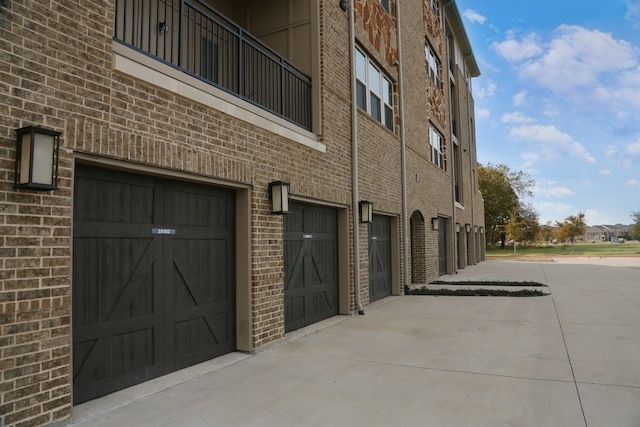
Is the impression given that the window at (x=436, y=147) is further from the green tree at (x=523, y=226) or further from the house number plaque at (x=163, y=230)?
the green tree at (x=523, y=226)

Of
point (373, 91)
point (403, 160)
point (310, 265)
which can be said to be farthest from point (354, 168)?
point (403, 160)

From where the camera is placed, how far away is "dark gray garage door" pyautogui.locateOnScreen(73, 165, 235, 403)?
13.3 feet

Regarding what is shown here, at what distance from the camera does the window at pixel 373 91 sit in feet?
32.7

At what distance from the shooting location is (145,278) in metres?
4.62

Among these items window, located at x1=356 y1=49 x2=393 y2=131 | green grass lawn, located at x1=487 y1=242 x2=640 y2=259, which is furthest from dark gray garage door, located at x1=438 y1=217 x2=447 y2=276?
green grass lawn, located at x1=487 y1=242 x2=640 y2=259

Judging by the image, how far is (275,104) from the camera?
836 centimetres

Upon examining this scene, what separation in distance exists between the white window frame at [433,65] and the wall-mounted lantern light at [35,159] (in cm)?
1511

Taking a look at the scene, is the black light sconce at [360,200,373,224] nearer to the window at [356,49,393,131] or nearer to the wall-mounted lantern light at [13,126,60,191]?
the window at [356,49,393,131]

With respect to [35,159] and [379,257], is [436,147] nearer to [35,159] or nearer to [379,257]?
[379,257]

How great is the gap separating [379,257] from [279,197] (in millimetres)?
5460

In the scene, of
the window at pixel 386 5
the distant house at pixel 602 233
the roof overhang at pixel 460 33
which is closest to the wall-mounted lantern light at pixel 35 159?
the window at pixel 386 5

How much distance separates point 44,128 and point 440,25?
19208 millimetres

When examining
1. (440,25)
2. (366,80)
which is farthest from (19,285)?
(440,25)

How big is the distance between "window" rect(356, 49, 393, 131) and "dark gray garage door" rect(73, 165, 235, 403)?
5426 mm
